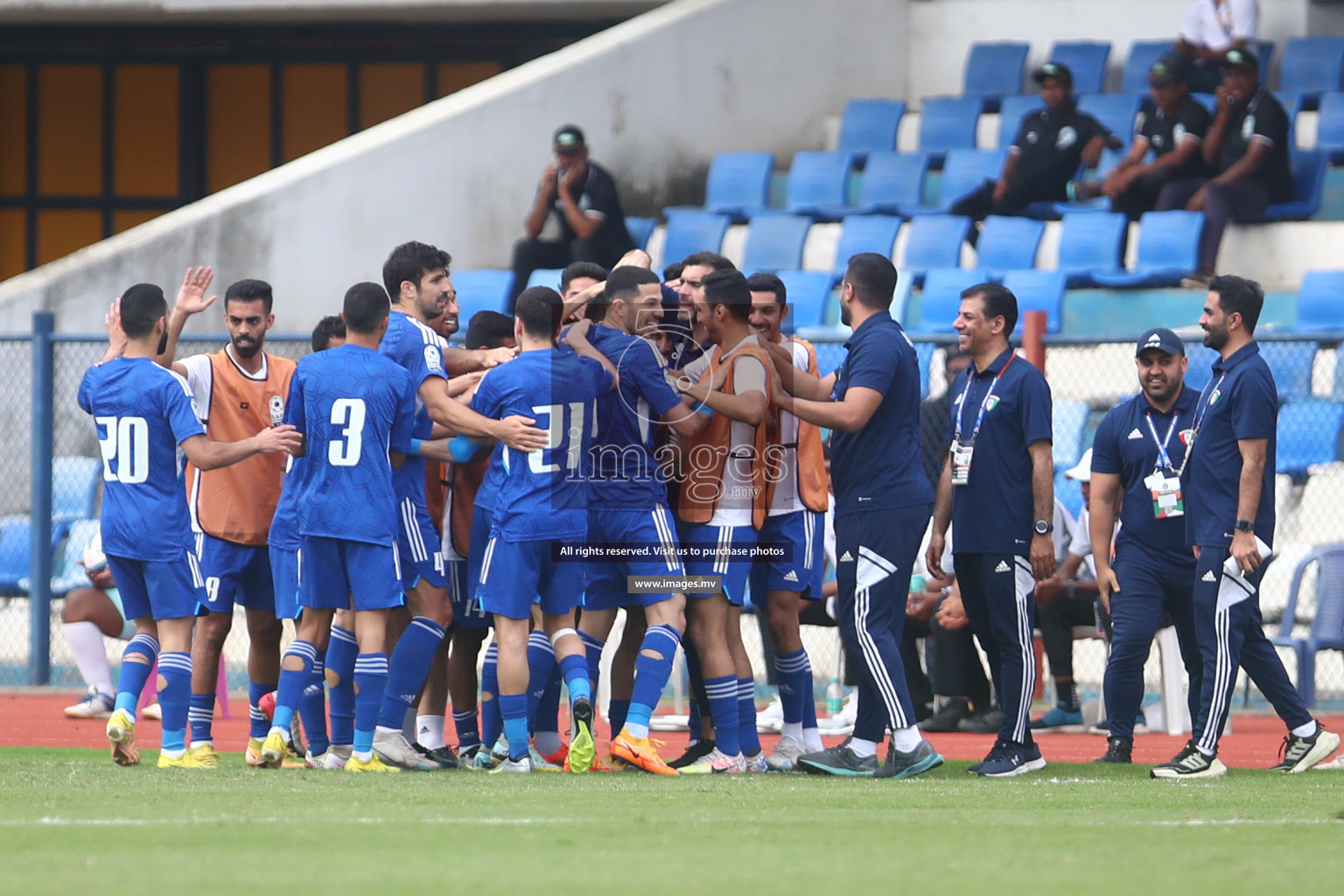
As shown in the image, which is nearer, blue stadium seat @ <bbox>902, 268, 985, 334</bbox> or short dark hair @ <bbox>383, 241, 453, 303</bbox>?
short dark hair @ <bbox>383, 241, 453, 303</bbox>

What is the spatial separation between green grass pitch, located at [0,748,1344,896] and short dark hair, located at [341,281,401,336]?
187 centimetres

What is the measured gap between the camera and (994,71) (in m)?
17.5

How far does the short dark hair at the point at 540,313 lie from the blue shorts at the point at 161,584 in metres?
1.80

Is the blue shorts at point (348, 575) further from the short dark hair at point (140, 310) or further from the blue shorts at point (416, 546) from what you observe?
the short dark hair at point (140, 310)

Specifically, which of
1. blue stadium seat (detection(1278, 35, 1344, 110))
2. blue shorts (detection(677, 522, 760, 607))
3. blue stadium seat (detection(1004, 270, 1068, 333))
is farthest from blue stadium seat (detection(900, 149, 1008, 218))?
blue shorts (detection(677, 522, 760, 607))

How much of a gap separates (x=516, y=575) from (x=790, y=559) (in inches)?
49.0

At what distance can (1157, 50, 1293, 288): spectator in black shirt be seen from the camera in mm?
14141

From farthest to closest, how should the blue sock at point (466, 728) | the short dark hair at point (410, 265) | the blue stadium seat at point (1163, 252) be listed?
1. the blue stadium seat at point (1163, 252)
2. the blue sock at point (466, 728)
3. the short dark hair at point (410, 265)

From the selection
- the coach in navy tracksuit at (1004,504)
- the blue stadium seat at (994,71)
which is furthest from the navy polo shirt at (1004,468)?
the blue stadium seat at (994,71)

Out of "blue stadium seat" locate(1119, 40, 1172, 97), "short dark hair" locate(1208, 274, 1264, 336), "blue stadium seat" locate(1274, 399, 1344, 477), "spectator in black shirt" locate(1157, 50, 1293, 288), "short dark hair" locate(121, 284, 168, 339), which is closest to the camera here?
"short dark hair" locate(121, 284, 168, 339)

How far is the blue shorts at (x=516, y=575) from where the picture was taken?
776cm

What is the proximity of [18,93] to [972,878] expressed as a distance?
63.2ft

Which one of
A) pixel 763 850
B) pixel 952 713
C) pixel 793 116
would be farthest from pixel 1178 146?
pixel 763 850

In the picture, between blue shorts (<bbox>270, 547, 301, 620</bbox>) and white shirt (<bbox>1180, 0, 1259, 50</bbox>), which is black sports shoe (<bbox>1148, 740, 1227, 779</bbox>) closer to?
blue shorts (<bbox>270, 547, 301, 620</bbox>)
